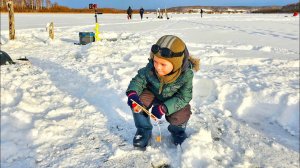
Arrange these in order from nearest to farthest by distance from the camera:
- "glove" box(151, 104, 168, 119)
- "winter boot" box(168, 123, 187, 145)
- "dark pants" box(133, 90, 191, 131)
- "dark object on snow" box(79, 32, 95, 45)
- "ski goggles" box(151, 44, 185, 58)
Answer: "ski goggles" box(151, 44, 185, 58)
"glove" box(151, 104, 168, 119)
"dark pants" box(133, 90, 191, 131)
"winter boot" box(168, 123, 187, 145)
"dark object on snow" box(79, 32, 95, 45)

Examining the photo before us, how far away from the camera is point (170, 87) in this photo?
11.1 feet

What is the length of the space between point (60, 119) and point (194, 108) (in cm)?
192

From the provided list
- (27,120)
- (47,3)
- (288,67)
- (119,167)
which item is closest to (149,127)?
(119,167)

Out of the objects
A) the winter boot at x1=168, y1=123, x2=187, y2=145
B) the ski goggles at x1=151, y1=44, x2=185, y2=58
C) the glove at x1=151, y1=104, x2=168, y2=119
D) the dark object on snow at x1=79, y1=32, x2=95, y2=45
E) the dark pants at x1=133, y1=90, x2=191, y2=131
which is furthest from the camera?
the dark object on snow at x1=79, y1=32, x2=95, y2=45

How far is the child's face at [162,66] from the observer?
10.5ft

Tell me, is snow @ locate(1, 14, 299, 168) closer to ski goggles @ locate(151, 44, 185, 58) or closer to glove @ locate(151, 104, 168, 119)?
glove @ locate(151, 104, 168, 119)

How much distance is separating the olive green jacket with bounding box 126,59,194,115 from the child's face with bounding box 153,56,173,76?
0.14m

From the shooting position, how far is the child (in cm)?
321

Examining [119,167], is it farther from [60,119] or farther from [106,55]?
[106,55]

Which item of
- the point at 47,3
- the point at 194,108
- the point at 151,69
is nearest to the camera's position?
the point at 151,69

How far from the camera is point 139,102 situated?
130 inches

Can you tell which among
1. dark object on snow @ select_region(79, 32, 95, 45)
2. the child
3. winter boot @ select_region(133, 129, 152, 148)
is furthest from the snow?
dark object on snow @ select_region(79, 32, 95, 45)

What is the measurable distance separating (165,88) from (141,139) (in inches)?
23.8

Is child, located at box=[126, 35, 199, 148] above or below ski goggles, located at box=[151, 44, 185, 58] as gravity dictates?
below
